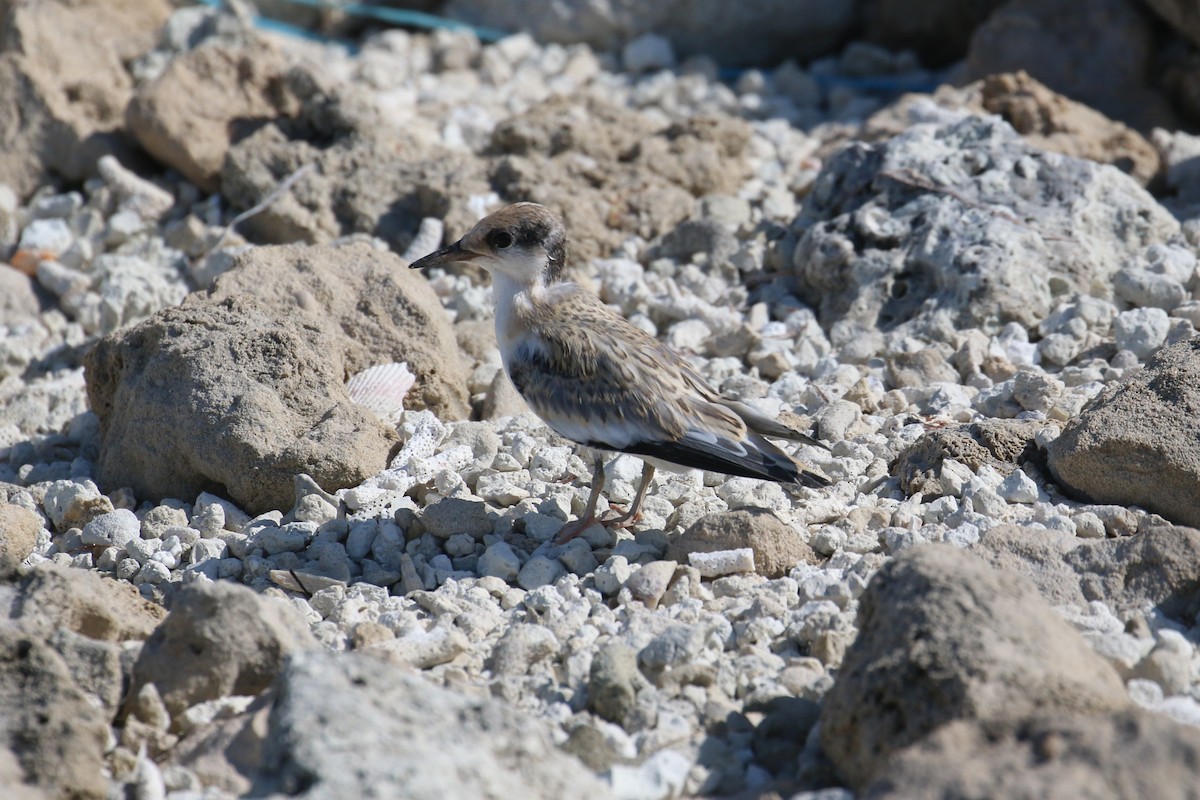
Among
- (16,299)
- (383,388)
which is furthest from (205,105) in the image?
(383,388)

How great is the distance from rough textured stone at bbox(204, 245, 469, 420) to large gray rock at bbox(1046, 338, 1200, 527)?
278 centimetres

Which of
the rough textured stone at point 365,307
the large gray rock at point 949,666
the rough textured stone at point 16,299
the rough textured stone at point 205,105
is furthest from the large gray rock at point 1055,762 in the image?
the rough textured stone at point 205,105

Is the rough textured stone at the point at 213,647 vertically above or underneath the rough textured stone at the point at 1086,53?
underneath

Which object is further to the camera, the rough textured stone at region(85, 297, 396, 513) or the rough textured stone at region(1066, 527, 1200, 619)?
the rough textured stone at region(85, 297, 396, 513)

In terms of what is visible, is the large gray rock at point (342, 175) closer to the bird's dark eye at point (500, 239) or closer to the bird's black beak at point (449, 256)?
the bird's black beak at point (449, 256)

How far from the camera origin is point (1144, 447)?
190 inches

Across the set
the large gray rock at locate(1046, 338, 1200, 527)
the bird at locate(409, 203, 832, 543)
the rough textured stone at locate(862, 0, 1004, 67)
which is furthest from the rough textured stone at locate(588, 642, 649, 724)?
the rough textured stone at locate(862, 0, 1004, 67)

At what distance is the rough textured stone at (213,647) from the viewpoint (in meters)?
3.86

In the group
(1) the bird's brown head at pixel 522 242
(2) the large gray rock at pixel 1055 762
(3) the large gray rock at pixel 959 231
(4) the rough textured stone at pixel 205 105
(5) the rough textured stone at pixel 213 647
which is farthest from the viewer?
(4) the rough textured stone at pixel 205 105

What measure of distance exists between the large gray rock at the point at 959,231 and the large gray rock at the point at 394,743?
390 centimetres

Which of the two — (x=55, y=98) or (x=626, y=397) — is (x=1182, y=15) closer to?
(x=626, y=397)

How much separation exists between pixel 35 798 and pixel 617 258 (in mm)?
4970

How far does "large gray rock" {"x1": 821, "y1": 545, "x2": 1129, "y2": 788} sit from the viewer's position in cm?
330

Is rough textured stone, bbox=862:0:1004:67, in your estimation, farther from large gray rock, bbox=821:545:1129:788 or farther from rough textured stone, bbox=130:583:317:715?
rough textured stone, bbox=130:583:317:715
